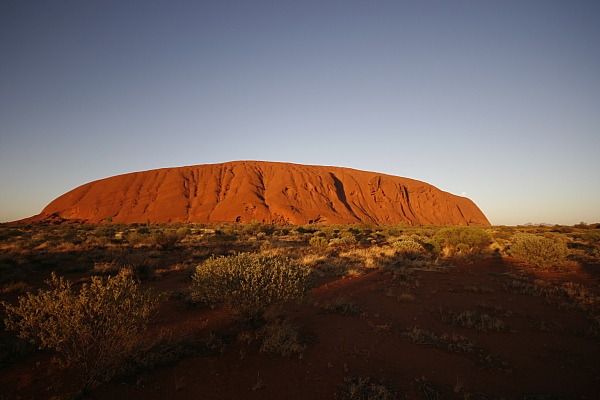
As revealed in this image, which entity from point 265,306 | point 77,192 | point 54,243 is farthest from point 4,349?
point 77,192

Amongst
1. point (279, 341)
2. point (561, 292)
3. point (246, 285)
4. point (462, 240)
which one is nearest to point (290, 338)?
point (279, 341)

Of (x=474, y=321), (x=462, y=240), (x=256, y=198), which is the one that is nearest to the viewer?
(x=474, y=321)

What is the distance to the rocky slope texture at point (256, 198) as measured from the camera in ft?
172

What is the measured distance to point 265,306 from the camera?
521cm

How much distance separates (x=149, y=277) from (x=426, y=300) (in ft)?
26.7

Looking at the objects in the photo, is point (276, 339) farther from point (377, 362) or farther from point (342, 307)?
point (342, 307)

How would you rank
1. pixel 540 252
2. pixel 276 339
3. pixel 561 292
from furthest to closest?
pixel 540 252, pixel 561 292, pixel 276 339

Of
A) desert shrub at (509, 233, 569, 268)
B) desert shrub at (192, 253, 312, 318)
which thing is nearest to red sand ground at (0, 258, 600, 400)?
desert shrub at (192, 253, 312, 318)

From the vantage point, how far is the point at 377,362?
4496 millimetres

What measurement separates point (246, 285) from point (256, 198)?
50124 millimetres

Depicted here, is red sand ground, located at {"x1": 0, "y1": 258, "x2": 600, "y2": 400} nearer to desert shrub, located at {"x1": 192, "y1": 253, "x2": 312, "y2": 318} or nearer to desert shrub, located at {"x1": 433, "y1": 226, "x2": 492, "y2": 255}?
desert shrub, located at {"x1": 192, "y1": 253, "x2": 312, "y2": 318}

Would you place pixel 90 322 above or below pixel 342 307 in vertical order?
above

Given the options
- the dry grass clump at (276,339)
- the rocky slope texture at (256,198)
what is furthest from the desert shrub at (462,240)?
the rocky slope texture at (256,198)

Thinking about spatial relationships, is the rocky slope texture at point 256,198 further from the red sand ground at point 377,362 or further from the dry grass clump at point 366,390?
the dry grass clump at point 366,390
